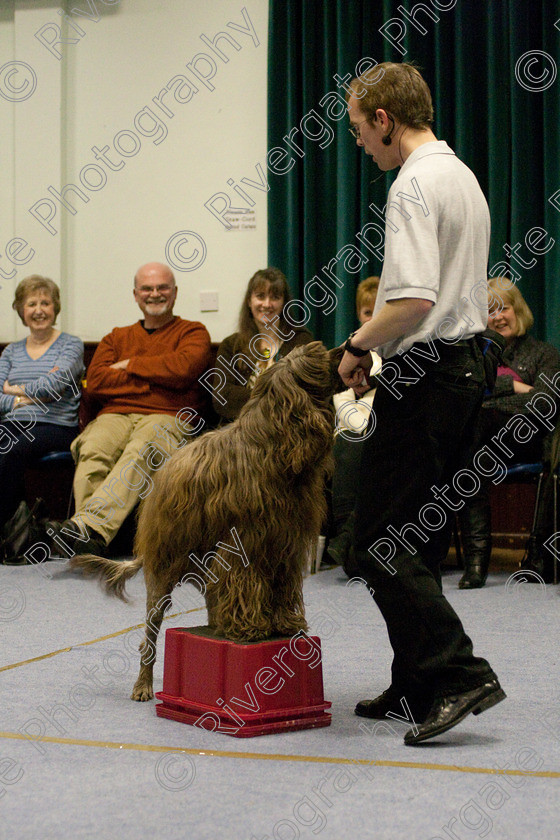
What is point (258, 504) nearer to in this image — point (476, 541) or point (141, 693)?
point (141, 693)

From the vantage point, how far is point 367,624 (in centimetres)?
349

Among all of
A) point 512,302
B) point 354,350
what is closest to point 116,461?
point 512,302

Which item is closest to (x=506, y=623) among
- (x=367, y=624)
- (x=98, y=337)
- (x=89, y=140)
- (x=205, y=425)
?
(x=367, y=624)

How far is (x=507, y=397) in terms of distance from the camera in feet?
15.0

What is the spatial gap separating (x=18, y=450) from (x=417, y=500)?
3340 millimetres

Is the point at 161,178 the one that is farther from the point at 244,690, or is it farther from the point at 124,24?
the point at 244,690

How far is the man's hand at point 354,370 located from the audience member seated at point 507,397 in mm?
2155

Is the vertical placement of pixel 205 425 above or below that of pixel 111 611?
above

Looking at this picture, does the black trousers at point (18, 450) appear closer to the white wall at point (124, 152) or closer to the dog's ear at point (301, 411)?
the white wall at point (124, 152)

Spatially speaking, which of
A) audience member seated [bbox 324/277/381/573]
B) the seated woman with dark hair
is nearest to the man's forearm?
audience member seated [bbox 324/277/381/573]

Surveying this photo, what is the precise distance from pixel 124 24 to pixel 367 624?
14.6 feet

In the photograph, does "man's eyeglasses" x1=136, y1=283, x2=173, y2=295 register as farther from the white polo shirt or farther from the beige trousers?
the white polo shirt

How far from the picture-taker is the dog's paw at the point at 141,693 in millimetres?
2520

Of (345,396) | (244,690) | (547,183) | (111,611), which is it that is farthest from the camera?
(547,183)
